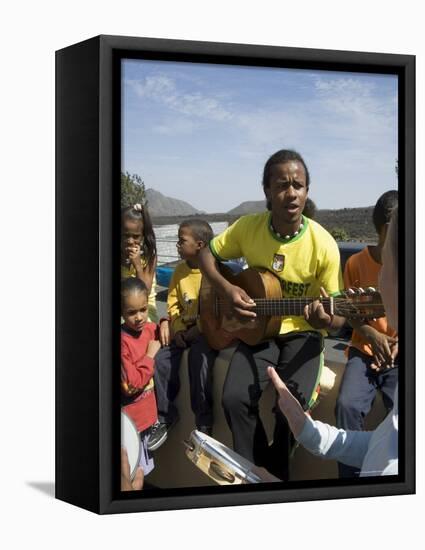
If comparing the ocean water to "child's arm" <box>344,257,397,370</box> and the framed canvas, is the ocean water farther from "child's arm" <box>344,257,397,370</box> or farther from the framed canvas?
"child's arm" <box>344,257,397,370</box>

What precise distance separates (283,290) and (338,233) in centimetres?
46

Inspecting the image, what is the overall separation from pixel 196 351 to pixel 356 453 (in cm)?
110

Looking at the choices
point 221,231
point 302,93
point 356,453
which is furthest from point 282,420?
point 302,93

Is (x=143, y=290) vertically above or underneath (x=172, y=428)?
above

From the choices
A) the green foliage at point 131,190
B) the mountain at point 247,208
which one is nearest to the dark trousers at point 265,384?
the mountain at point 247,208

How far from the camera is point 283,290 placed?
8930 mm

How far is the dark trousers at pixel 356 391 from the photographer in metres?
9.20

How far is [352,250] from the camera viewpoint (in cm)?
916

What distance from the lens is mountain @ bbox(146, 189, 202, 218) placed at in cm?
866

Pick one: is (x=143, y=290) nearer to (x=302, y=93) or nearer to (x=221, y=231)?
(x=221, y=231)

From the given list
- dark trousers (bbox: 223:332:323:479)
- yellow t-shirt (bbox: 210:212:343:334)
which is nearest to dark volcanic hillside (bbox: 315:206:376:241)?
yellow t-shirt (bbox: 210:212:343:334)

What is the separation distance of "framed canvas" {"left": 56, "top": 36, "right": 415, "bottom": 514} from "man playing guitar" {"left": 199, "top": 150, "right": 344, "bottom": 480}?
5 centimetres

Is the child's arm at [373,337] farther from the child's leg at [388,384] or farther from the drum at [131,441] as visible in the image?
the drum at [131,441]

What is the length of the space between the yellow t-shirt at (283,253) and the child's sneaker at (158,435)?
0.79m
